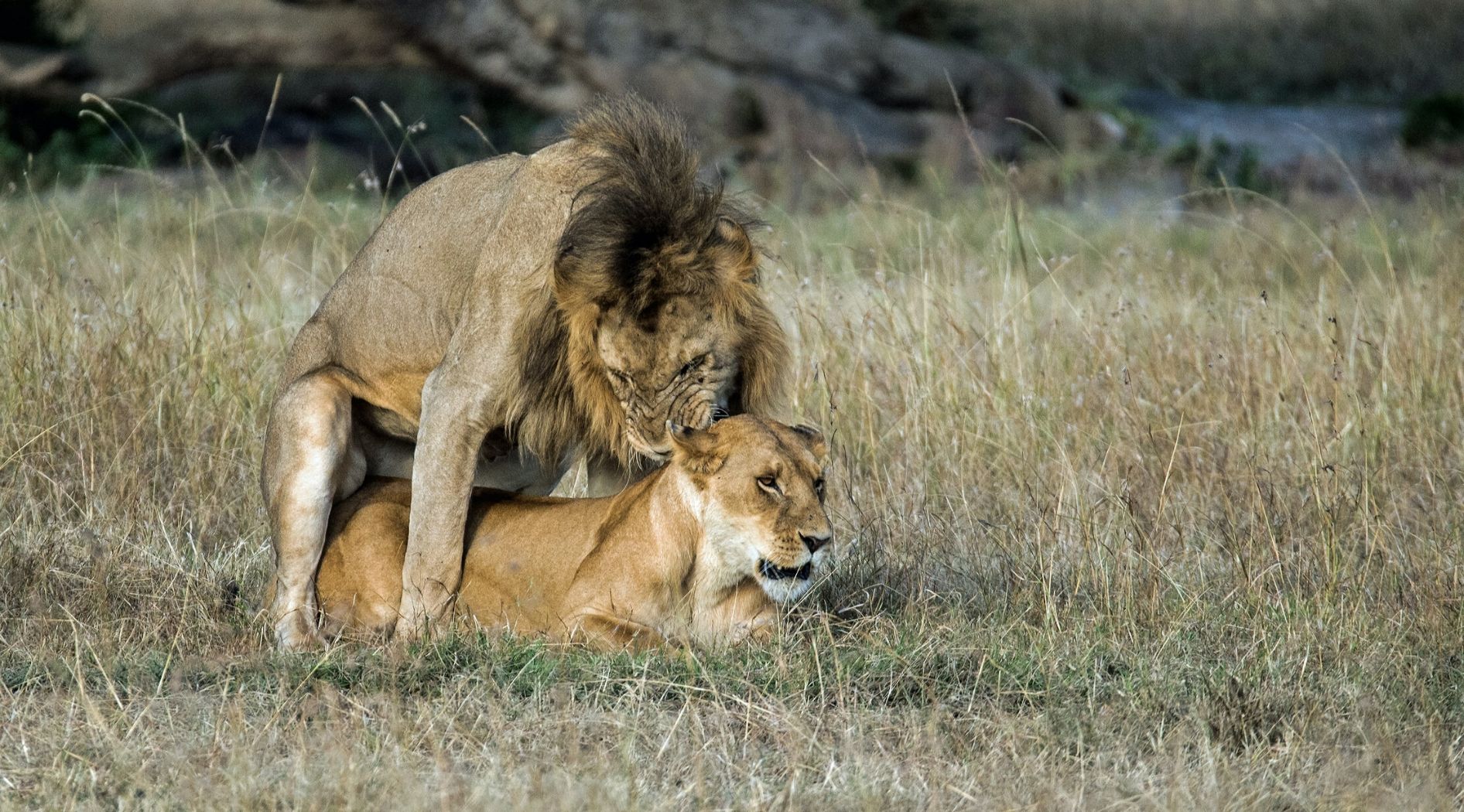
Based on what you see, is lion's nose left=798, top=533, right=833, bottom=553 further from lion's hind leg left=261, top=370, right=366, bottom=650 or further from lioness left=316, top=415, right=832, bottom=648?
lion's hind leg left=261, top=370, right=366, bottom=650

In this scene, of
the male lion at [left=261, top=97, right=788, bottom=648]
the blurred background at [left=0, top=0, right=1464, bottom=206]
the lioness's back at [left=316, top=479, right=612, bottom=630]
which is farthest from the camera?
the blurred background at [left=0, top=0, right=1464, bottom=206]

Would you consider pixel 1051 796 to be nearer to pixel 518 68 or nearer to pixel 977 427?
pixel 977 427

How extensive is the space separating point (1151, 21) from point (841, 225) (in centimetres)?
1433

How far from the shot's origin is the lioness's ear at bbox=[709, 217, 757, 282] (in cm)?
453

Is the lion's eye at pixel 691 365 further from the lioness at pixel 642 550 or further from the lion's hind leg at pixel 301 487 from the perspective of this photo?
the lion's hind leg at pixel 301 487

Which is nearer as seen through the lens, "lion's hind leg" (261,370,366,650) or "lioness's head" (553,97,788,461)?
"lioness's head" (553,97,788,461)

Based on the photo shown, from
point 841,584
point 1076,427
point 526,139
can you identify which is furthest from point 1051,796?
point 526,139

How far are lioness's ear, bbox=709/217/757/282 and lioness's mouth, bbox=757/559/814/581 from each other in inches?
30.0

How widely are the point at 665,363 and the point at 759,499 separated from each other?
0.43 meters

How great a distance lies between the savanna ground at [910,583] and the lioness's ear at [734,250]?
3.14 feet

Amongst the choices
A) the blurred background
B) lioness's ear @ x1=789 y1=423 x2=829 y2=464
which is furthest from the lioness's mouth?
the blurred background

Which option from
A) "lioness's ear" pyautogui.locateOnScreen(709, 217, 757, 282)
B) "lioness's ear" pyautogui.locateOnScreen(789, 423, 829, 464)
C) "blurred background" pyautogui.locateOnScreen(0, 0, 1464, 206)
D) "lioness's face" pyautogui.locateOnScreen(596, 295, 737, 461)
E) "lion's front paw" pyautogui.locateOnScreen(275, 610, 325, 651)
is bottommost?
"blurred background" pyautogui.locateOnScreen(0, 0, 1464, 206)

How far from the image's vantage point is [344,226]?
7.41 metres

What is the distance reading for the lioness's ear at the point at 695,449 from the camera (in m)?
4.34
